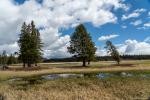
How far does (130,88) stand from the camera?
23.2 meters

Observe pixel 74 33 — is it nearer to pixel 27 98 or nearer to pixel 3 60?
pixel 27 98

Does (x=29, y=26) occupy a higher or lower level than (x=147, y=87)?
higher

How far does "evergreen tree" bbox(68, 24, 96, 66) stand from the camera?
82125 millimetres

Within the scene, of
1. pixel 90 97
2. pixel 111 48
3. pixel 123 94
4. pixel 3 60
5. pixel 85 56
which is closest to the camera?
pixel 90 97

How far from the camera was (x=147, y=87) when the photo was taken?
23719 millimetres

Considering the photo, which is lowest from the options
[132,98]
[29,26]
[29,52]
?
[132,98]

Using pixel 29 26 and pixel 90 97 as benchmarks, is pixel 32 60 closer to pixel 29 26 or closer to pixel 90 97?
pixel 29 26

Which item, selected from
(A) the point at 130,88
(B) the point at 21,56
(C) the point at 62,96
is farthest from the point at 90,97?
(B) the point at 21,56

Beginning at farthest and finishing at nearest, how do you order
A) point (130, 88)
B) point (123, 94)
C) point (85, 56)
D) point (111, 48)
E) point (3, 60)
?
1. point (3, 60)
2. point (111, 48)
3. point (85, 56)
4. point (130, 88)
5. point (123, 94)

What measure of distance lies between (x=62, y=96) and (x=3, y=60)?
144098 mm

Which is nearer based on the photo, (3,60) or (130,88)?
(130,88)

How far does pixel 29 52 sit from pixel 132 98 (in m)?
67.4

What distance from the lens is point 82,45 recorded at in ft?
272

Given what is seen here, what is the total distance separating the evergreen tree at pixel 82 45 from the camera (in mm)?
82125
